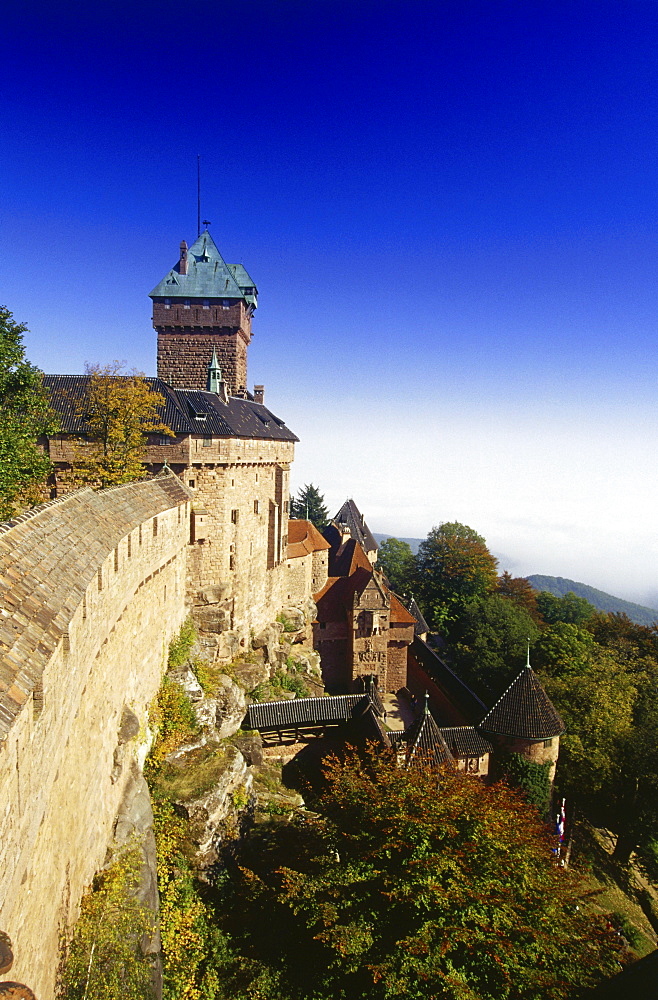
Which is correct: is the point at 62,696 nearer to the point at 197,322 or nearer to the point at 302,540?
the point at 302,540

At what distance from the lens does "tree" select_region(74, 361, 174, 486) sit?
59.2ft

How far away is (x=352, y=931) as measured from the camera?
10.5 meters

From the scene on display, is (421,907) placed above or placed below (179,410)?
below

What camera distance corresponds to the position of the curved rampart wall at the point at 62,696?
464cm

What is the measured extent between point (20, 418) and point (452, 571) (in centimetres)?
3807

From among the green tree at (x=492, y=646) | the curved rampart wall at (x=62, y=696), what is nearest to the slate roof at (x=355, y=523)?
the green tree at (x=492, y=646)

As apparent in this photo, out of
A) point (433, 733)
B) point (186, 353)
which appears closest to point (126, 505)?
point (433, 733)

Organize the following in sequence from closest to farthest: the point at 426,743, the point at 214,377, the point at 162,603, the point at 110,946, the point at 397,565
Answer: the point at 110,946 < the point at 162,603 < the point at 426,743 < the point at 214,377 < the point at 397,565

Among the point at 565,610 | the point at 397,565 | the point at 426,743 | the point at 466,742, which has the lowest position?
the point at 565,610

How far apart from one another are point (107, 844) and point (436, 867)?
6858 millimetres

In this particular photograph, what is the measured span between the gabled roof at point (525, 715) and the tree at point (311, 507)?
37.5 m

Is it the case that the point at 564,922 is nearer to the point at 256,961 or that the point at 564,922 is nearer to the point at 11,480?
the point at 256,961

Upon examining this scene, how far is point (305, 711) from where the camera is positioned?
75.7 feet

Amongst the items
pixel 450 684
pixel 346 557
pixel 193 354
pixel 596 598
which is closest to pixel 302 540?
pixel 346 557
